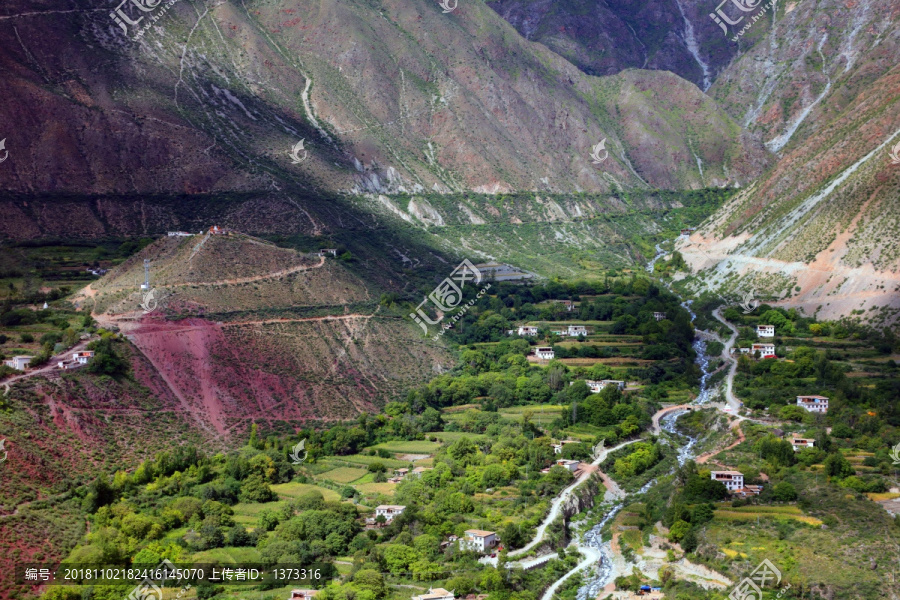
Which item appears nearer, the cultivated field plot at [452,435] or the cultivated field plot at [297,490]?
the cultivated field plot at [297,490]

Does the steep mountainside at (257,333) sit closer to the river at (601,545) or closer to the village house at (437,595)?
the river at (601,545)

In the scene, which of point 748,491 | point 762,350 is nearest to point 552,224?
point 762,350

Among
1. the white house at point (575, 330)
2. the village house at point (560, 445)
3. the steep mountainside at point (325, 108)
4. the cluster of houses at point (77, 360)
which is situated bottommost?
the village house at point (560, 445)

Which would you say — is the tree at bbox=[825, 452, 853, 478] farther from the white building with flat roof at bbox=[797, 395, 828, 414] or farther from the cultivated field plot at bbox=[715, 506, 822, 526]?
the white building with flat roof at bbox=[797, 395, 828, 414]

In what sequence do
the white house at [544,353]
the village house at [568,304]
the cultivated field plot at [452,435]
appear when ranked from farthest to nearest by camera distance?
the village house at [568,304], the white house at [544,353], the cultivated field plot at [452,435]

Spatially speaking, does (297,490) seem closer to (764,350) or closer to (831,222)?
(764,350)

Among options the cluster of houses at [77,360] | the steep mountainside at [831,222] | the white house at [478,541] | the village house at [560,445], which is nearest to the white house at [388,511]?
the white house at [478,541]

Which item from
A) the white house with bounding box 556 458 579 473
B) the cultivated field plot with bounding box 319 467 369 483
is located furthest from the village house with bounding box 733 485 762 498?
the cultivated field plot with bounding box 319 467 369 483
